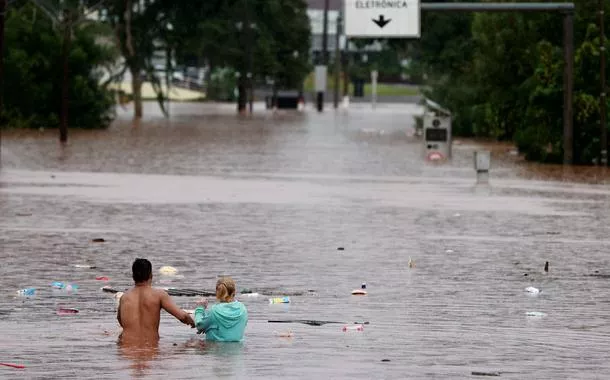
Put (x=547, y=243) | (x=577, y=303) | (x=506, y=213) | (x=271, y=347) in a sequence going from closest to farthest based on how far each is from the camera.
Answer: (x=271, y=347)
(x=577, y=303)
(x=547, y=243)
(x=506, y=213)

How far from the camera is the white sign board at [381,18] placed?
48.2 meters

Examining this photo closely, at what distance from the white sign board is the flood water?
6.03m

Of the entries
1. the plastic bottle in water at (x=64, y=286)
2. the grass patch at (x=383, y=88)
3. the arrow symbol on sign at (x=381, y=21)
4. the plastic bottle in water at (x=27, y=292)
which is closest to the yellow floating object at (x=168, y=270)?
the plastic bottle in water at (x=64, y=286)

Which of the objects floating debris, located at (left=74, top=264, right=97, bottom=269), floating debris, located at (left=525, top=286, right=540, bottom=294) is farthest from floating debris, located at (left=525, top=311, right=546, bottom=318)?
floating debris, located at (left=74, top=264, right=97, bottom=269)

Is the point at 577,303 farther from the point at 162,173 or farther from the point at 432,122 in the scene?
the point at 432,122

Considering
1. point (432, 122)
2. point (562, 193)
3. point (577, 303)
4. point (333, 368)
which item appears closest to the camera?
point (333, 368)

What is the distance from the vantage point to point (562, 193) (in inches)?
1300

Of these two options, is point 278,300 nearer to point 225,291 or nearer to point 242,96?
point 225,291

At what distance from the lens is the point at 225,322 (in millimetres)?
13070

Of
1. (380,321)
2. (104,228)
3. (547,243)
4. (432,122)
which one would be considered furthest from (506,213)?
(432,122)

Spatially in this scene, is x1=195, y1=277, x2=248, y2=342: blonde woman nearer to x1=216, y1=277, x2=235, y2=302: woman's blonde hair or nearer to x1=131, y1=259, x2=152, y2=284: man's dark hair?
x1=216, y1=277, x2=235, y2=302: woman's blonde hair

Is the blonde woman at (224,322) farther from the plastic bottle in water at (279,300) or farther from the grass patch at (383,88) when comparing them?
the grass patch at (383,88)

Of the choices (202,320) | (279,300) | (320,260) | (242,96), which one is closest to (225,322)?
(202,320)

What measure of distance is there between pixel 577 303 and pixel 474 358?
3.91m
